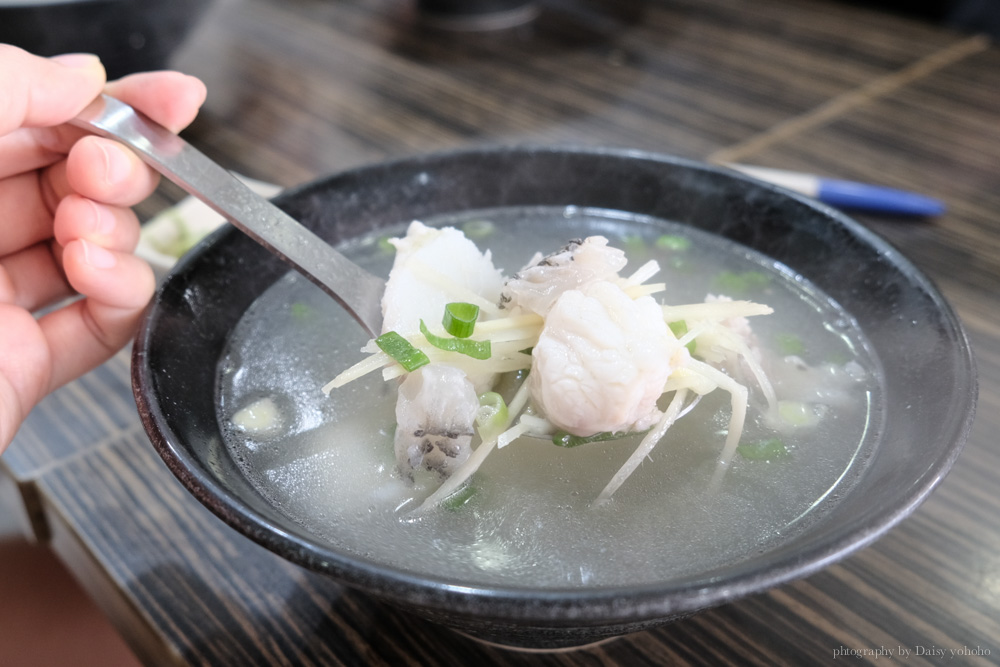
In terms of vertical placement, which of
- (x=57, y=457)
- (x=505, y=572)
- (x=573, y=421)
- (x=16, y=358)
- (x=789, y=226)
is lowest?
(x=57, y=457)

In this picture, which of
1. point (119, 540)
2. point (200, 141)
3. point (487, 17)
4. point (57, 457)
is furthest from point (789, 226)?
point (487, 17)

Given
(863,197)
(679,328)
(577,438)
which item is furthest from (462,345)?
(863,197)

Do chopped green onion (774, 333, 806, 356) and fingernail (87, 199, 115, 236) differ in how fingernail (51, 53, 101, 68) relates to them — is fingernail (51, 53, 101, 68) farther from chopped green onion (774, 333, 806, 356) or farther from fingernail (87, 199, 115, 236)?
chopped green onion (774, 333, 806, 356)

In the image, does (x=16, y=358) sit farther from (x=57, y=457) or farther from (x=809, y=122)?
(x=809, y=122)

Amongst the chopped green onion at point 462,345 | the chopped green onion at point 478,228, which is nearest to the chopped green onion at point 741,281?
the chopped green onion at point 478,228

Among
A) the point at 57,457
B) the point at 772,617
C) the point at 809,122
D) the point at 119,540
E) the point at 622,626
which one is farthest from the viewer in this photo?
the point at 809,122

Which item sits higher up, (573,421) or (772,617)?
(573,421)

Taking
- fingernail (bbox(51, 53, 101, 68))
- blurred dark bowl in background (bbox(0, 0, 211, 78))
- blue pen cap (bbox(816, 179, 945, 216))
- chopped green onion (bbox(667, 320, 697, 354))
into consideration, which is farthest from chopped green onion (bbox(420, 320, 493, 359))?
blurred dark bowl in background (bbox(0, 0, 211, 78))
